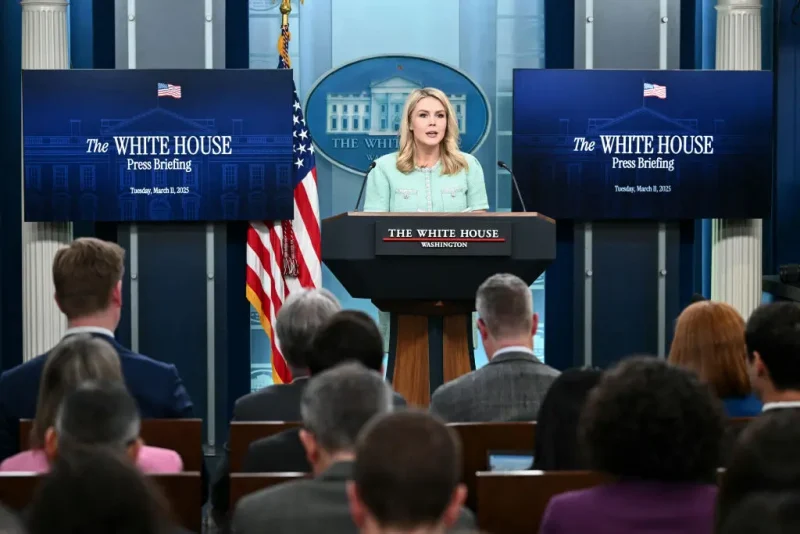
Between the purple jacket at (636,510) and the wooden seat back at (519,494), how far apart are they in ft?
0.97

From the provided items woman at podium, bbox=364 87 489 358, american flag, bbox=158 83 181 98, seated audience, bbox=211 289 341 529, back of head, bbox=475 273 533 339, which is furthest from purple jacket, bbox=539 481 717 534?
american flag, bbox=158 83 181 98

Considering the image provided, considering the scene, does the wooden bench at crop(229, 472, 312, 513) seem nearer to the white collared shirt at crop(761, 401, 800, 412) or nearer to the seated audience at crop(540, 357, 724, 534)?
A: the seated audience at crop(540, 357, 724, 534)

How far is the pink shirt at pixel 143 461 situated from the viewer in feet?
10.00

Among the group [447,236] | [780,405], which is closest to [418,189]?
[447,236]

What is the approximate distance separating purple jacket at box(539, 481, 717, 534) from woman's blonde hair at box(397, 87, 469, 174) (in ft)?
12.8

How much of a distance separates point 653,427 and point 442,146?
4.00 m

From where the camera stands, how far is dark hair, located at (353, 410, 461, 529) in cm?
180

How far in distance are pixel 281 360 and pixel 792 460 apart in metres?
4.97

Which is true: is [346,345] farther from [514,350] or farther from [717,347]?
[717,347]

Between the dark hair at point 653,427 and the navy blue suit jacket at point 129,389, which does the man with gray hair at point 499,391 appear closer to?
the navy blue suit jacket at point 129,389

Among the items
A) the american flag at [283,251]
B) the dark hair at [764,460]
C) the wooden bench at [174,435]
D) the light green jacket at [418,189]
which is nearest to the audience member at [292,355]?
the wooden bench at [174,435]

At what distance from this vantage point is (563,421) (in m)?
3.15

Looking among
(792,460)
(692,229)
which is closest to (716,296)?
(692,229)

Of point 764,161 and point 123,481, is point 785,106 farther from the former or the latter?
point 123,481
